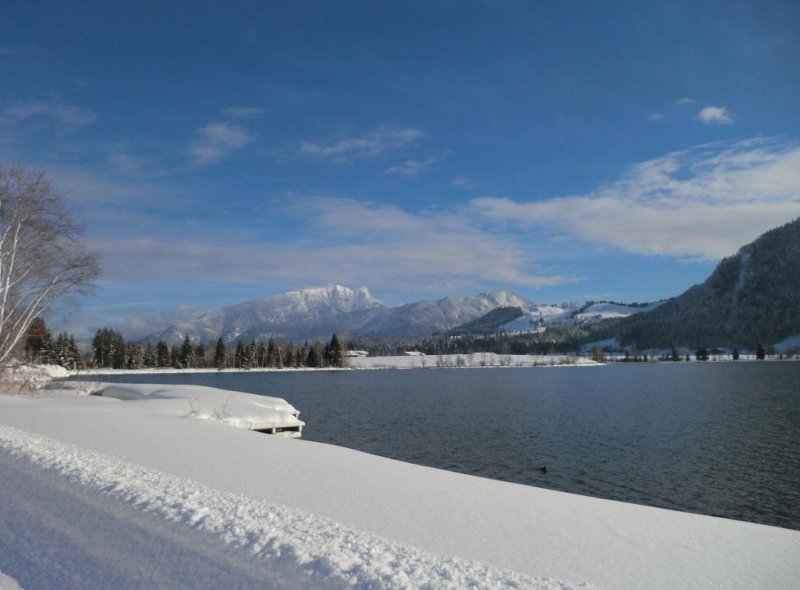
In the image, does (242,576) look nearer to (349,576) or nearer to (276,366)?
(349,576)

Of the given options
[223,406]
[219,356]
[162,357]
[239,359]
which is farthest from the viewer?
[239,359]

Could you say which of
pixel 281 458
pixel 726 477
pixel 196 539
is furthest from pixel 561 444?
pixel 196 539

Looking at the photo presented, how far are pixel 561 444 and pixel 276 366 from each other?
14157 centimetres

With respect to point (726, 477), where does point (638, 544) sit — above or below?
above

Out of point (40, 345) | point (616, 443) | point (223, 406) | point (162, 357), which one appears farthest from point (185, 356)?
point (616, 443)

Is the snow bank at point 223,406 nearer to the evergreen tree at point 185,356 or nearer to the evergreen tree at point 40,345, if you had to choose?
the evergreen tree at point 40,345

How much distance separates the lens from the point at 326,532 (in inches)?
300

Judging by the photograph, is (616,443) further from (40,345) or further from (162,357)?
(162,357)

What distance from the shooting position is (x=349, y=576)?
20.1 ft

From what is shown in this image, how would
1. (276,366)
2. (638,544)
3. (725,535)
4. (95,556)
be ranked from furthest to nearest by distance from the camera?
1. (276,366)
2. (725,535)
3. (638,544)
4. (95,556)

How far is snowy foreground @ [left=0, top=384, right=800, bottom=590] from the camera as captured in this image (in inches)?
261

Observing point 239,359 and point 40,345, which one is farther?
point 239,359

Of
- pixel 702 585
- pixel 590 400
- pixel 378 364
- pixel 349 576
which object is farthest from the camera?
pixel 378 364

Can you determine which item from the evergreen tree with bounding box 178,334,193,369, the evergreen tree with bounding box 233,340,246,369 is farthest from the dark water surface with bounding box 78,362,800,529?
the evergreen tree with bounding box 233,340,246,369
